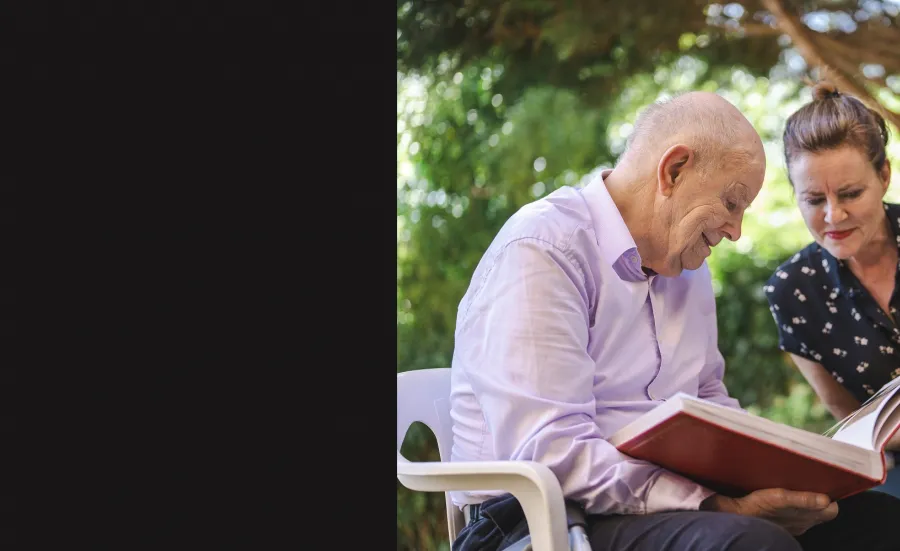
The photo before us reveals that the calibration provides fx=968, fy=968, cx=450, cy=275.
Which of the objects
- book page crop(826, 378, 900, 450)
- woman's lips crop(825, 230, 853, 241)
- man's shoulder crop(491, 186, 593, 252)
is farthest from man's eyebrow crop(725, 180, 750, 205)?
woman's lips crop(825, 230, 853, 241)

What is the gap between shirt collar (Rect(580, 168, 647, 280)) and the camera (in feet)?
5.90

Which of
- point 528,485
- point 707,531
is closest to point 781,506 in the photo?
point 707,531

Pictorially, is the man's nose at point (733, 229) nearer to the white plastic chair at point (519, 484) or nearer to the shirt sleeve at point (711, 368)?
the shirt sleeve at point (711, 368)

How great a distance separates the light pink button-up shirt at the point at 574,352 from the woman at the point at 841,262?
50cm

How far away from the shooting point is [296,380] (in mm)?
782

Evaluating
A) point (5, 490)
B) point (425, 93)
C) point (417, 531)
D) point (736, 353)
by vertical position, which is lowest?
point (417, 531)

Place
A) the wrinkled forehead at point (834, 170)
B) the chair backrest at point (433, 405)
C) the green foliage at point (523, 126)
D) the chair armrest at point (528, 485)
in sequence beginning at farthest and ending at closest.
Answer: the green foliage at point (523, 126), the wrinkled forehead at point (834, 170), the chair backrest at point (433, 405), the chair armrest at point (528, 485)

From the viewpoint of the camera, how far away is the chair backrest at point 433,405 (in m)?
1.95

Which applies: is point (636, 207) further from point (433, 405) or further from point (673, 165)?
point (433, 405)

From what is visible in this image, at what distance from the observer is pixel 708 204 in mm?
1824

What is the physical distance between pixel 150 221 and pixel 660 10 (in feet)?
11.7

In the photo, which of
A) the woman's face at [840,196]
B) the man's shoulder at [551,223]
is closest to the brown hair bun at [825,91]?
the woman's face at [840,196]

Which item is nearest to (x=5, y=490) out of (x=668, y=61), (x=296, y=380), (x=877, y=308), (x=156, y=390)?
(x=156, y=390)

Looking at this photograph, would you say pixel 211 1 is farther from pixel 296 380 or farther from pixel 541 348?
pixel 541 348
